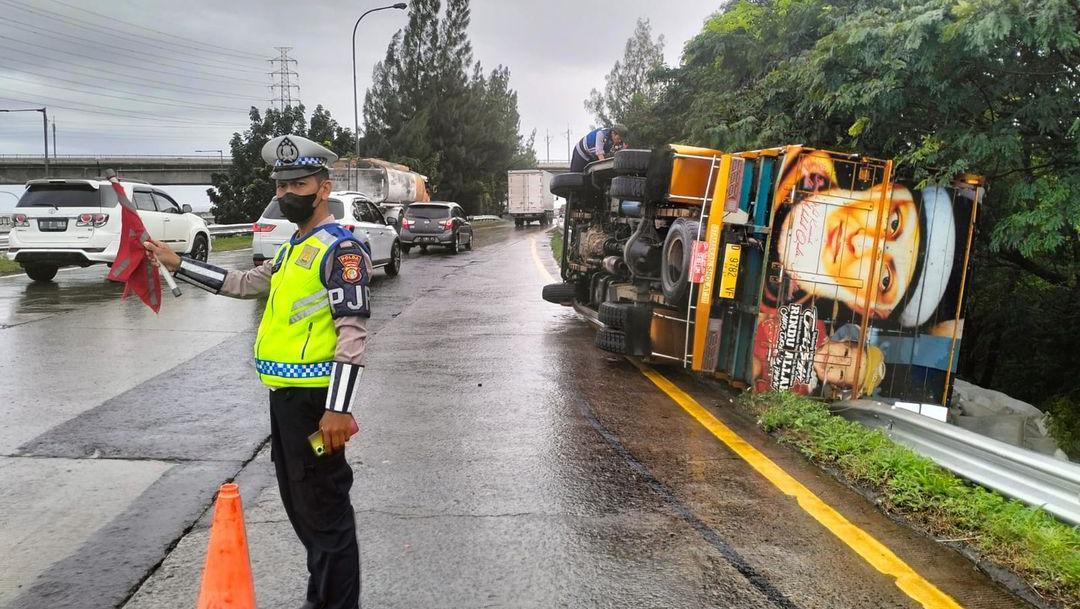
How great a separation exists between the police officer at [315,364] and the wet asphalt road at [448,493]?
1.23 feet

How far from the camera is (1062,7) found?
5.68 meters

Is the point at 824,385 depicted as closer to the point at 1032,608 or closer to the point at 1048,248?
the point at 1048,248

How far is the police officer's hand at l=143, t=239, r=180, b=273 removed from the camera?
10.8 feet

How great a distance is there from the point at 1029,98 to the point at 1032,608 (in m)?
5.06

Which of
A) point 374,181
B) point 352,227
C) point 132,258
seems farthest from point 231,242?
point 132,258

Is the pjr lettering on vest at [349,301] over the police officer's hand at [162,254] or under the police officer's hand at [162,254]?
under

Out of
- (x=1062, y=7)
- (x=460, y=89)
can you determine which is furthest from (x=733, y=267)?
(x=460, y=89)

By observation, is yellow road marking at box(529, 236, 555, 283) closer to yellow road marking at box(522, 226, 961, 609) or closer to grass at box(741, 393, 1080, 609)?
yellow road marking at box(522, 226, 961, 609)

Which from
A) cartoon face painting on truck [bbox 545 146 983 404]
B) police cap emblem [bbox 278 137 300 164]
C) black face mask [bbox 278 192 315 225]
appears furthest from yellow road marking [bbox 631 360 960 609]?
police cap emblem [bbox 278 137 300 164]

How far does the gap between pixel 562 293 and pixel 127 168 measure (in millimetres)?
68558

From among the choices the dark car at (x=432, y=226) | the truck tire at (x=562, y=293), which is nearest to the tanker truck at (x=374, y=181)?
the dark car at (x=432, y=226)

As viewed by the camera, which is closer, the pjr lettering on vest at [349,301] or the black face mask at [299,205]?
the pjr lettering on vest at [349,301]

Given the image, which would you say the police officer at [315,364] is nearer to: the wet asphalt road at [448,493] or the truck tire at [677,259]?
the wet asphalt road at [448,493]

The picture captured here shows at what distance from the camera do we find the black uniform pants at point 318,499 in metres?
2.97
